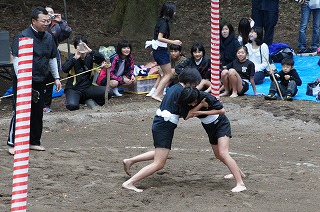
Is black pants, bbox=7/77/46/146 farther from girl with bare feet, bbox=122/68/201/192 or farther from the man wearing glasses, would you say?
girl with bare feet, bbox=122/68/201/192

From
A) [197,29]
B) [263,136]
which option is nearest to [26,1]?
[197,29]

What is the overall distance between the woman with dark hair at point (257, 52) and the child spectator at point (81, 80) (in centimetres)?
279

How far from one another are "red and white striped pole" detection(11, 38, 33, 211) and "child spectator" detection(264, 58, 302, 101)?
6769mm

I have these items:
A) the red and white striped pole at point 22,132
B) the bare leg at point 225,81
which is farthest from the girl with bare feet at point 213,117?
the bare leg at point 225,81

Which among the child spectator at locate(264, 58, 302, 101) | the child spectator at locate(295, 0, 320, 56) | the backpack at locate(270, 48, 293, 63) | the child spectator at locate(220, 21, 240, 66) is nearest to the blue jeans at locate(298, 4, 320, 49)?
→ the child spectator at locate(295, 0, 320, 56)

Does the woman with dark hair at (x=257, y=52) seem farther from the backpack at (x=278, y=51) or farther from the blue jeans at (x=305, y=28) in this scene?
the blue jeans at (x=305, y=28)

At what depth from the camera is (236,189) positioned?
786 cm

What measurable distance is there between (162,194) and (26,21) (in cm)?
1323

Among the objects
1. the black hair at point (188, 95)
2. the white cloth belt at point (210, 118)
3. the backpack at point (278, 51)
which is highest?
the black hair at point (188, 95)

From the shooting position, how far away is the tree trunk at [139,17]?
1833 centimetres

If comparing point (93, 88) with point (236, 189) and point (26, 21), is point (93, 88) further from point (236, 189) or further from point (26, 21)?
point (26, 21)

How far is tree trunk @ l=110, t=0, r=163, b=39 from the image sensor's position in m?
18.3

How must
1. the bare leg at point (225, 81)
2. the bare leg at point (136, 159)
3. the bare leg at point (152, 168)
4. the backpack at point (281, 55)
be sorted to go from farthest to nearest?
the backpack at point (281, 55)
the bare leg at point (225, 81)
the bare leg at point (136, 159)
the bare leg at point (152, 168)

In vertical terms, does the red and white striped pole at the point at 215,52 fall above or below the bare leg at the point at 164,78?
above
